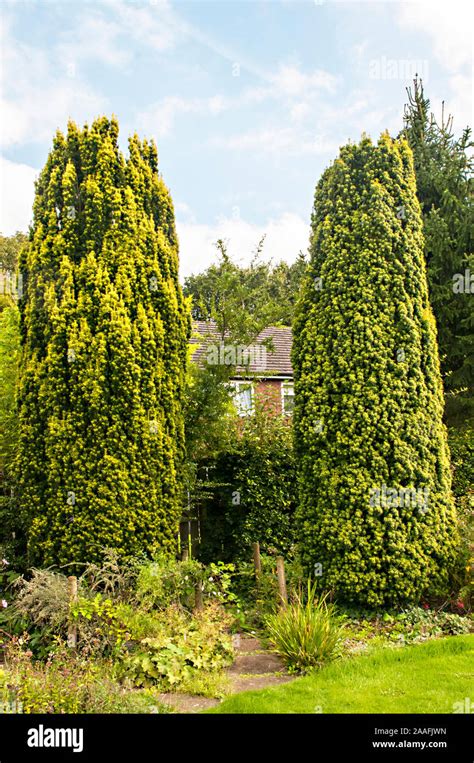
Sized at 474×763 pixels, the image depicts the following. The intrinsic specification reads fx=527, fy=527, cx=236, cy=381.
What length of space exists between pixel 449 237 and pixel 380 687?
6868 mm

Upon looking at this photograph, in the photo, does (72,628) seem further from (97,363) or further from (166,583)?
(97,363)

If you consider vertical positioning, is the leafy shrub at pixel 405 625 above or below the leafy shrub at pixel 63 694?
below

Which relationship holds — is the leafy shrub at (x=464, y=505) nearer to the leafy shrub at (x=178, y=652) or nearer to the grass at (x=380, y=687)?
the grass at (x=380, y=687)

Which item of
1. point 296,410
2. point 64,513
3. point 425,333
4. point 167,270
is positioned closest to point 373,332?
point 425,333

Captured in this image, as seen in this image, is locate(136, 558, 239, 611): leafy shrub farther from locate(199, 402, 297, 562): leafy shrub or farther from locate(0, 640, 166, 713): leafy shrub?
locate(199, 402, 297, 562): leafy shrub

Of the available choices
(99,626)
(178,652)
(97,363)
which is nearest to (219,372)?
(97,363)

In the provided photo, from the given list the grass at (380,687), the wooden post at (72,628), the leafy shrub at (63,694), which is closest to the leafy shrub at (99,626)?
the wooden post at (72,628)

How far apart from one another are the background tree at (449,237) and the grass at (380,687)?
4.74 meters

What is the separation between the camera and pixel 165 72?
745 centimetres

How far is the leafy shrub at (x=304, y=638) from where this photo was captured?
5.17m
